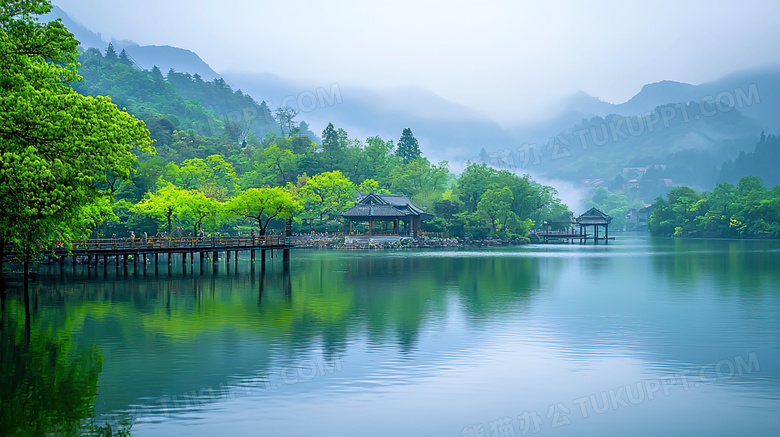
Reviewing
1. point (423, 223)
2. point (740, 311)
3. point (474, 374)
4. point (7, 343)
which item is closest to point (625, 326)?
point (740, 311)

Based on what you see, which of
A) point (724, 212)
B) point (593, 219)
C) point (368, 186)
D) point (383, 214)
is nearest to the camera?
point (383, 214)

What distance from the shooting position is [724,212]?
118 metres

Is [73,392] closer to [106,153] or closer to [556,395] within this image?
[106,153]

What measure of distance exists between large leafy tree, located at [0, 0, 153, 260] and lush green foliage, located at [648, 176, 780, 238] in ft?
349

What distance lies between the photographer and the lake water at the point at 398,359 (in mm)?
14266

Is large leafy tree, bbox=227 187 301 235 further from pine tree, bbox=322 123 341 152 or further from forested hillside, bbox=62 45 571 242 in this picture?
pine tree, bbox=322 123 341 152

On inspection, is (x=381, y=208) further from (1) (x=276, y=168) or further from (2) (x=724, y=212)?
(2) (x=724, y=212)

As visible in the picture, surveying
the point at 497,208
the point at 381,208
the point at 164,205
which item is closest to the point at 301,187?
the point at 381,208

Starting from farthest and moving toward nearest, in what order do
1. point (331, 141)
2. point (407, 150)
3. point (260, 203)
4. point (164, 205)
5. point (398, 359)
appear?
point (407, 150), point (331, 141), point (260, 203), point (164, 205), point (398, 359)

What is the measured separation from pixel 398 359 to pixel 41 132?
490 inches

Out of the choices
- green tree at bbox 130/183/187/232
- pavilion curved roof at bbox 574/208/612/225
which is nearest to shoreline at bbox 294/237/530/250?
green tree at bbox 130/183/187/232

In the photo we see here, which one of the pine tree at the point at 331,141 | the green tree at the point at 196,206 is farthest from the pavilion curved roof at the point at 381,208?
the pine tree at the point at 331,141

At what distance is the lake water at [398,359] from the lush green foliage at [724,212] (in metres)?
78.1

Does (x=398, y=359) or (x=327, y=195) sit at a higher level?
(x=327, y=195)
